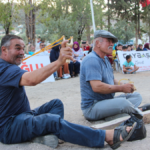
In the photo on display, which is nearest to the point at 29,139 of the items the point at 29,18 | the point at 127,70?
the point at 127,70

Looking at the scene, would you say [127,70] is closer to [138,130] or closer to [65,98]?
[65,98]

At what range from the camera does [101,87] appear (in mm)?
2680

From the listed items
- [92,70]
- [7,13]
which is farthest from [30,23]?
[92,70]

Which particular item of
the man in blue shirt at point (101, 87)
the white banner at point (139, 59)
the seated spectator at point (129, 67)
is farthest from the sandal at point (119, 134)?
the white banner at point (139, 59)

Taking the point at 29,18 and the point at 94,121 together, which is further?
the point at 29,18

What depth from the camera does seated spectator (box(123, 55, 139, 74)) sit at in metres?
9.14

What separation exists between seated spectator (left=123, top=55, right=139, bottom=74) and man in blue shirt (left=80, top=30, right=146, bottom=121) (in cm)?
640

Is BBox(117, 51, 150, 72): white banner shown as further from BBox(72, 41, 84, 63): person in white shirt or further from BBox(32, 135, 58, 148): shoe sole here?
BBox(32, 135, 58, 148): shoe sole

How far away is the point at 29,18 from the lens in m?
16.1

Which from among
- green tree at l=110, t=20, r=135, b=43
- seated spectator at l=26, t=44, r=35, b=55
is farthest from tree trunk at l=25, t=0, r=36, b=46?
green tree at l=110, t=20, r=135, b=43

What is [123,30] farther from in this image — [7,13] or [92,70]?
[92,70]

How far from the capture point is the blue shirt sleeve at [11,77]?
6.42 feet

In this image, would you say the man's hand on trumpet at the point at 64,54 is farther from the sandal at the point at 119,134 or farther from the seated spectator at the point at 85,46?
the seated spectator at the point at 85,46

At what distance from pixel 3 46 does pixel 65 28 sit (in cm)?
2038
